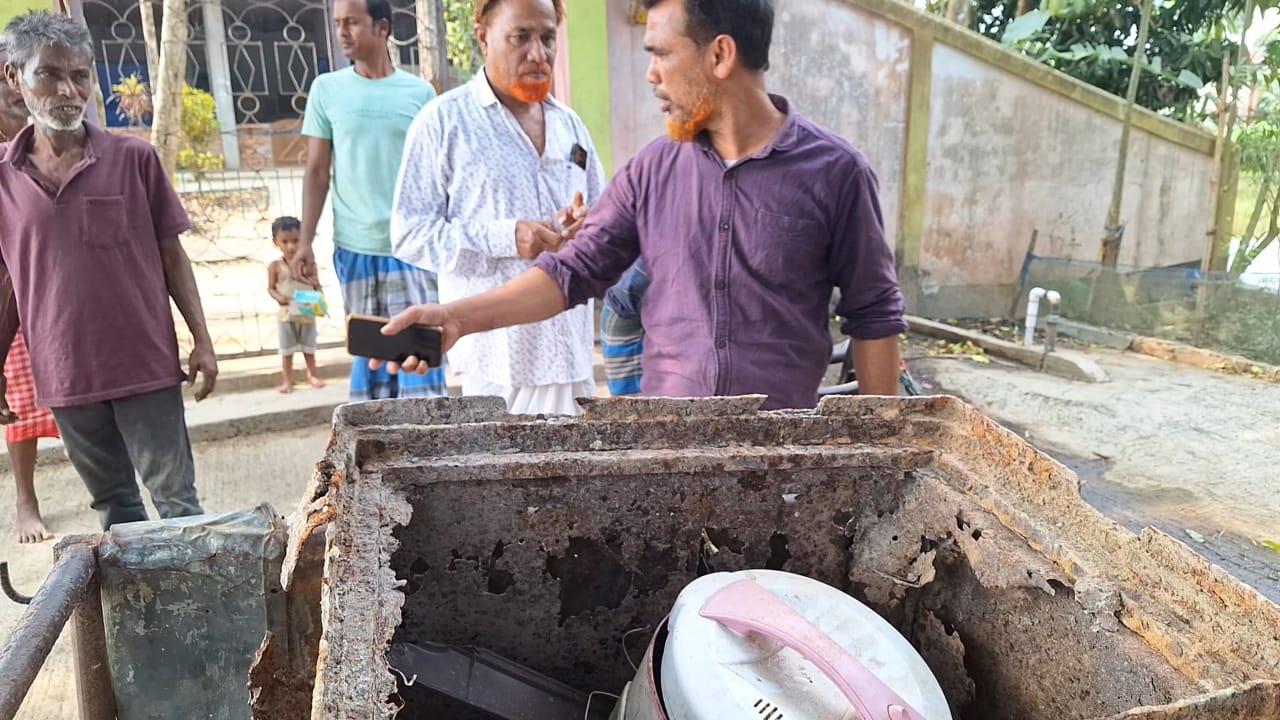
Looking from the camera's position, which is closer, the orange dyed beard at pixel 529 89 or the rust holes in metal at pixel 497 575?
the rust holes in metal at pixel 497 575

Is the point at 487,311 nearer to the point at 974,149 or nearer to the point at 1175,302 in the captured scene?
the point at 974,149

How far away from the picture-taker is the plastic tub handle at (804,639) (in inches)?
38.0

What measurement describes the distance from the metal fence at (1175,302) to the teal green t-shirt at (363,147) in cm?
678

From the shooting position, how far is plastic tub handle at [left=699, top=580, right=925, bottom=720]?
0.96 meters

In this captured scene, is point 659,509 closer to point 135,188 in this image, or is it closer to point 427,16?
point 135,188

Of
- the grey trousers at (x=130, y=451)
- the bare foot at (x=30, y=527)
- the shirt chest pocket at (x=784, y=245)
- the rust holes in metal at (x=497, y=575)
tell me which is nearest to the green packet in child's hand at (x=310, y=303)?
the bare foot at (x=30, y=527)

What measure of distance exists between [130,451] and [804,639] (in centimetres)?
279

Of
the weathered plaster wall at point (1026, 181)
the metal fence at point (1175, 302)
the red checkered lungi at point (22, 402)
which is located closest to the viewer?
the red checkered lungi at point (22, 402)

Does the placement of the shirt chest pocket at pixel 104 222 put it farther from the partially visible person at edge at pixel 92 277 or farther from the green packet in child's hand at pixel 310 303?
the green packet in child's hand at pixel 310 303

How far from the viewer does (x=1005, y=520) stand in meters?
1.21

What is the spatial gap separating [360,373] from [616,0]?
3629 mm

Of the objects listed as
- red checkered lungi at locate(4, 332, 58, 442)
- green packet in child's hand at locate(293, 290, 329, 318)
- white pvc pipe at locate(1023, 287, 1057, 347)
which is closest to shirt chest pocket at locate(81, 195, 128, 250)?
red checkered lungi at locate(4, 332, 58, 442)

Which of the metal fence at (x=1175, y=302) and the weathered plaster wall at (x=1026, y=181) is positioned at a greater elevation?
the weathered plaster wall at (x=1026, y=181)

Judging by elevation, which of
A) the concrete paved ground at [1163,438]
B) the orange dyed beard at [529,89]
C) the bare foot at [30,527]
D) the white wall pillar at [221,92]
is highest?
the white wall pillar at [221,92]
